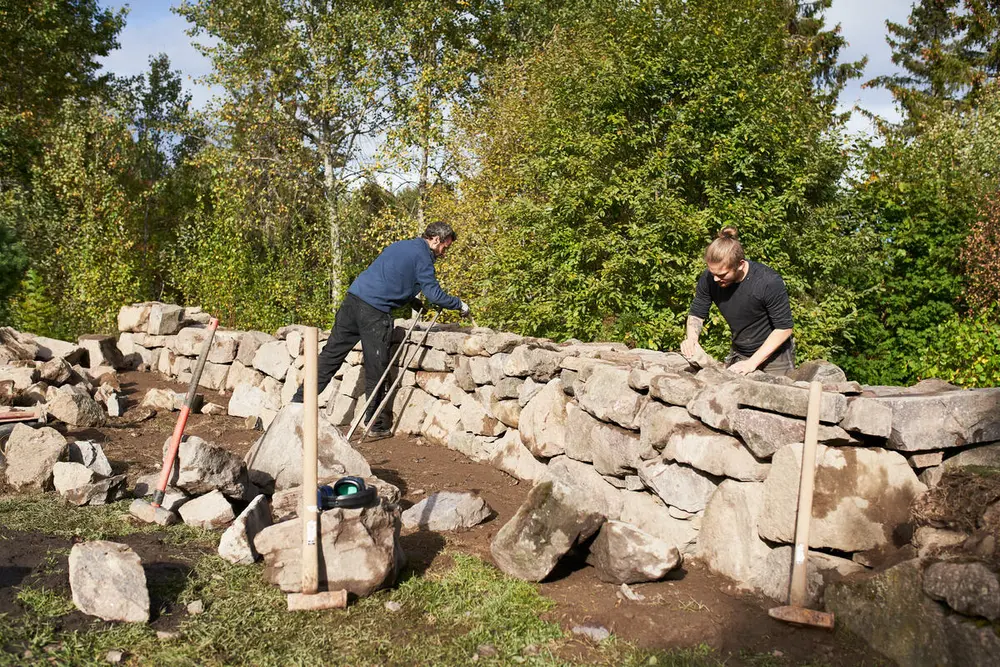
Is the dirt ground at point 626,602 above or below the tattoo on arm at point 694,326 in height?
below

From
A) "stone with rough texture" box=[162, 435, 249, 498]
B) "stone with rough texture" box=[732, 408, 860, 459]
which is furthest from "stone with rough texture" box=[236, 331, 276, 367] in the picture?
"stone with rough texture" box=[732, 408, 860, 459]

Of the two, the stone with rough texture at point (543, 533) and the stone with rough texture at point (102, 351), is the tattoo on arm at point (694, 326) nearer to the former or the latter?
the stone with rough texture at point (543, 533)

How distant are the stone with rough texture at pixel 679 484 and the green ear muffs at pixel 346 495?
167 centimetres

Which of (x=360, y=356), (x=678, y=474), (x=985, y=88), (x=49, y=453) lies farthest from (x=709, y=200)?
(x=985, y=88)

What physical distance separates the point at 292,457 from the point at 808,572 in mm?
3230

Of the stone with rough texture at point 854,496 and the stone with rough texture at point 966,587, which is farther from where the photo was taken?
the stone with rough texture at point 854,496

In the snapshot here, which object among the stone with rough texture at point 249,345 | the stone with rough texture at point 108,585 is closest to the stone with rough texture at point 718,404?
the stone with rough texture at point 108,585

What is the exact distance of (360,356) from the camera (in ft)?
27.7

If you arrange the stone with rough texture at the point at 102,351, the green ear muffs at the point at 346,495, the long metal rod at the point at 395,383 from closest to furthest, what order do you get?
1. the green ear muffs at the point at 346,495
2. the long metal rod at the point at 395,383
3. the stone with rough texture at the point at 102,351

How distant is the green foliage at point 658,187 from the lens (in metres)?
8.77

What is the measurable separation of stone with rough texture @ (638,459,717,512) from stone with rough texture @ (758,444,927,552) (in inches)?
23.9

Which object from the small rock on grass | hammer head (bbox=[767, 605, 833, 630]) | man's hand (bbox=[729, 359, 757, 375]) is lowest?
the small rock on grass

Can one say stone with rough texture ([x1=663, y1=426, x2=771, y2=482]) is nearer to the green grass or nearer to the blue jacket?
the green grass

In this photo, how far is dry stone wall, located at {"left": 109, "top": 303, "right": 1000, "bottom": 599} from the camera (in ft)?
12.0
